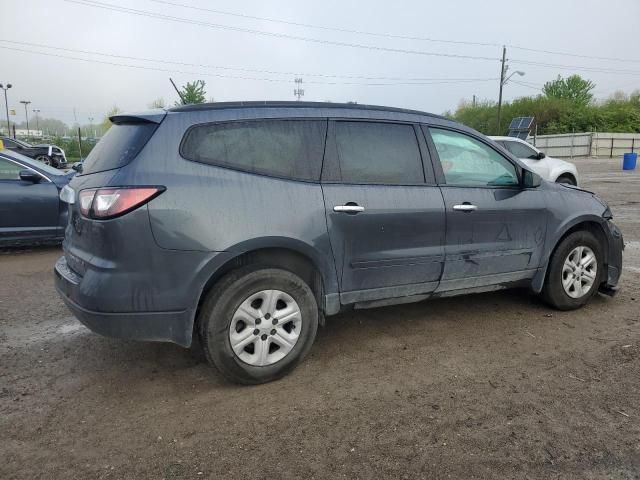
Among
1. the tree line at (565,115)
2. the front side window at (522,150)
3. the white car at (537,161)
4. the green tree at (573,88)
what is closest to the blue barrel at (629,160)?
the white car at (537,161)

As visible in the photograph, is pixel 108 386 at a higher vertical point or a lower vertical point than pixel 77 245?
lower

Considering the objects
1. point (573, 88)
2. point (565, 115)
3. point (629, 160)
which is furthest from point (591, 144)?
point (573, 88)

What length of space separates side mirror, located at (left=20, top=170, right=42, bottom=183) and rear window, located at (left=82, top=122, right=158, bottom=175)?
4364 mm

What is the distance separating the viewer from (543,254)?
4410 millimetres

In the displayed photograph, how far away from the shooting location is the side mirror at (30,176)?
7121 millimetres

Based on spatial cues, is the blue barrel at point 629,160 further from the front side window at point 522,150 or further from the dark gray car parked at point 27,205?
the dark gray car parked at point 27,205

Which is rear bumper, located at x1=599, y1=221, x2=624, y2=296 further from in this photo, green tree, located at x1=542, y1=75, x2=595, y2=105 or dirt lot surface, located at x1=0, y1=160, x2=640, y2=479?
green tree, located at x1=542, y1=75, x2=595, y2=105

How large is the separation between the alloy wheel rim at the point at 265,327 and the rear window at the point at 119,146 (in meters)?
1.13

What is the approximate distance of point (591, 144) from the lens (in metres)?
40.1

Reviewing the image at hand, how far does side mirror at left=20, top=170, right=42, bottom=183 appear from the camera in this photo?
23.4ft

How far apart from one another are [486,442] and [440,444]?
0.80ft

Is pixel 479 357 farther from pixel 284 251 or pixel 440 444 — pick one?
pixel 284 251

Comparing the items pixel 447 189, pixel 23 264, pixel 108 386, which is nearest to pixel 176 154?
pixel 108 386

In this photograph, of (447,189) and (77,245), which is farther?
(447,189)
